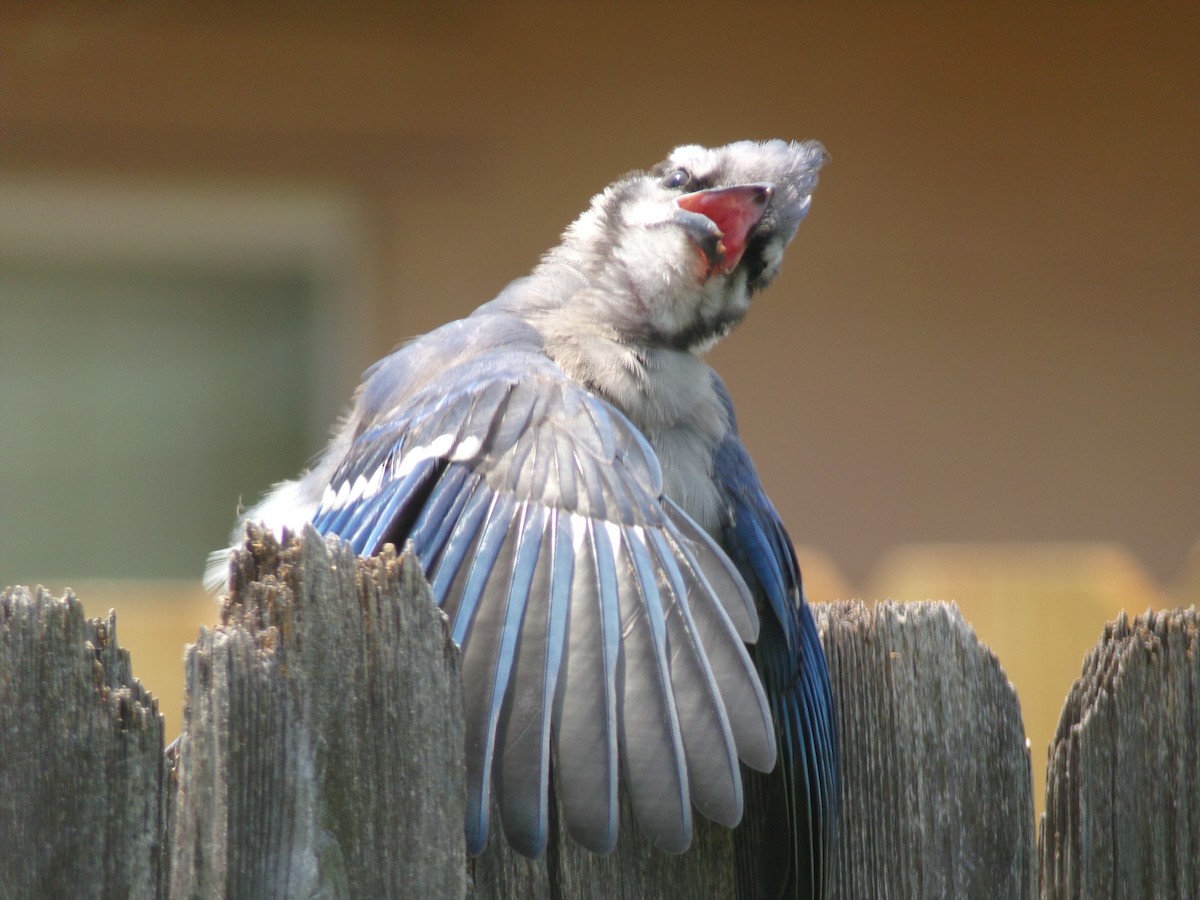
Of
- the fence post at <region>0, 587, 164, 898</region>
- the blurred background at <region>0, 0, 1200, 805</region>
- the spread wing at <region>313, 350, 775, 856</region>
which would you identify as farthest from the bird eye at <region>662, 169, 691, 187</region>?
the blurred background at <region>0, 0, 1200, 805</region>

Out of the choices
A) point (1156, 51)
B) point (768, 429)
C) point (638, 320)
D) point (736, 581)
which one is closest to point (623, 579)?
point (736, 581)

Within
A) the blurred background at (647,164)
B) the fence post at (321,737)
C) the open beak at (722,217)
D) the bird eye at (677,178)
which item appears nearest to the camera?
the fence post at (321,737)

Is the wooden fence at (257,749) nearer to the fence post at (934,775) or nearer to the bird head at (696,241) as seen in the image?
the fence post at (934,775)

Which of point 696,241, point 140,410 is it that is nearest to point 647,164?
point 140,410

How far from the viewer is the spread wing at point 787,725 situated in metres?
1.67

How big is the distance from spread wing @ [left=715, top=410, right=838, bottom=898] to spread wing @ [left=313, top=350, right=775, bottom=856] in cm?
18

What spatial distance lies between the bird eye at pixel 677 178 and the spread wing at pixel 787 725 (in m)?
0.57

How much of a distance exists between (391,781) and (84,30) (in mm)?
3637

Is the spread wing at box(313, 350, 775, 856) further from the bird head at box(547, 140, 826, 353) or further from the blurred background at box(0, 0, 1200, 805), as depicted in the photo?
the blurred background at box(0, 0, 1200, 805)

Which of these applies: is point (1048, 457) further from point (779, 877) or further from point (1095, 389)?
point (779, 877)

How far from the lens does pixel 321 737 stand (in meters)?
1.34

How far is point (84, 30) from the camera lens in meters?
4.38

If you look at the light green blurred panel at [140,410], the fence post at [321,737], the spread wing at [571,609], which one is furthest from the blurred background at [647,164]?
the fence post at [321,737]

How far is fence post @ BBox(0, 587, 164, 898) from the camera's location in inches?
Result: 52.2
